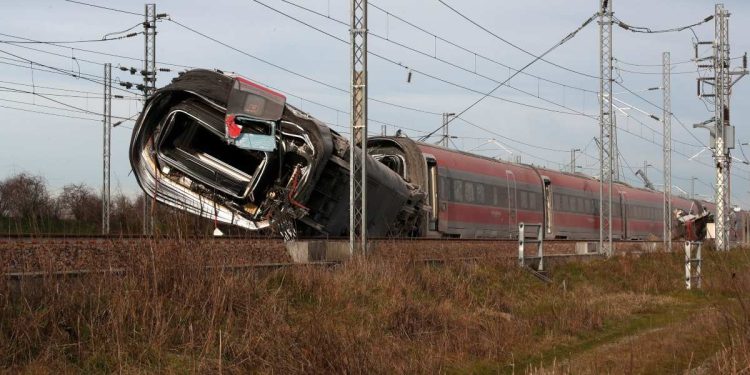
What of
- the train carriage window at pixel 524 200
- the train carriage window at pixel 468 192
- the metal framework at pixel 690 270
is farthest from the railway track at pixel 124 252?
the train carriage window at pixel 524 200

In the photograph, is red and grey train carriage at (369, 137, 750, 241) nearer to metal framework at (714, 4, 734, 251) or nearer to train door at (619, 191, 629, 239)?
train door at (619, 191, 629, 239)

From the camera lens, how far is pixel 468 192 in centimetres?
2673

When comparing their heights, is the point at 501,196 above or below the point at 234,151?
below

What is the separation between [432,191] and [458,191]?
181cm

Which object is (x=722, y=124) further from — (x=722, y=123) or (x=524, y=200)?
(x=524, y=200)

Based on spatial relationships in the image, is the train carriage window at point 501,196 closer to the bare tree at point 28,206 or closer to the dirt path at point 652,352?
the dirt path at point 652,352

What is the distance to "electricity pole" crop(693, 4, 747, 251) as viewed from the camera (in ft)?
113

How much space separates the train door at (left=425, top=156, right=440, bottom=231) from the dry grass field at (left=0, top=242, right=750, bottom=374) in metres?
8.26

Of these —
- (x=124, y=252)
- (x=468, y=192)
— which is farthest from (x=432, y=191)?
(x=124, y=252)

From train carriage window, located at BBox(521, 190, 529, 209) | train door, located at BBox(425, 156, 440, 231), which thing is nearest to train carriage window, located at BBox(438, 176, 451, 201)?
train door, located at BBox(425, 156, 440, 231)

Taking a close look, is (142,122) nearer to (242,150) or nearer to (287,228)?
(242,150)

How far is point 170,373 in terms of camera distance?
7645 millimetres

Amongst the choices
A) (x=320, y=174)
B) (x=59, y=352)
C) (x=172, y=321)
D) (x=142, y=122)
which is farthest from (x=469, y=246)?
(x=59, y=352)

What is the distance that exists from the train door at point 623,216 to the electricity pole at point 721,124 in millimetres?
5991
